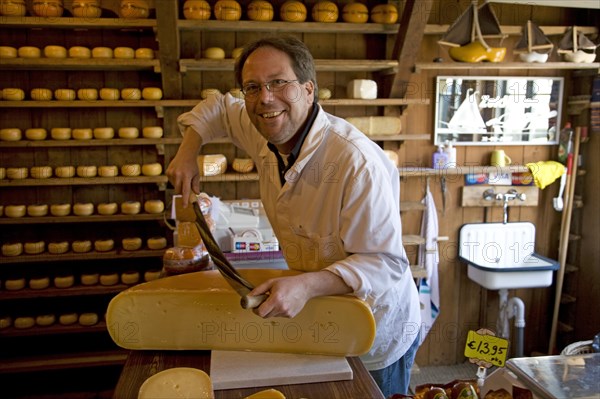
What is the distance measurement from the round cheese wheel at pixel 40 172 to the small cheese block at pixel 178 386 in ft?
8.13

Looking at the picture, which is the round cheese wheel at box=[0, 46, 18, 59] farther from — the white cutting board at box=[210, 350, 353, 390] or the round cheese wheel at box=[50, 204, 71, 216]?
the white cutting board at box=[210, 350, 353, 390]

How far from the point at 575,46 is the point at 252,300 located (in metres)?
3.17

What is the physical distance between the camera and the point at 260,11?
305 centimetres

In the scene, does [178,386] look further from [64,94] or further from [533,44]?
[533,44]

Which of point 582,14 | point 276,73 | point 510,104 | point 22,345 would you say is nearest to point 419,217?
point 510,104

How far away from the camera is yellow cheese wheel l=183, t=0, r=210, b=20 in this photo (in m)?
2.98

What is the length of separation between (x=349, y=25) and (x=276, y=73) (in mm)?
1932

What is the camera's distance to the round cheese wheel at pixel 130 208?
3.21 metres

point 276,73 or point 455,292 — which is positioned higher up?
point 276,73

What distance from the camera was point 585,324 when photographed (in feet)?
12.2

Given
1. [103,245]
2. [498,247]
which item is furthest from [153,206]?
[498,247]

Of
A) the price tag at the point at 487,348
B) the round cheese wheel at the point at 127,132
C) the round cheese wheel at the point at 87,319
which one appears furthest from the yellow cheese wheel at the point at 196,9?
the price tag at the point at 487,348

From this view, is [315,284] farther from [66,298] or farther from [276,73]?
[66,298]

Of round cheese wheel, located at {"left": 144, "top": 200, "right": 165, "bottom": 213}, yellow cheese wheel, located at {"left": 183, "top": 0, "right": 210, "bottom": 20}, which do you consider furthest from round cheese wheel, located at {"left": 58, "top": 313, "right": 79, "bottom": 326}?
yellow cheese wheel, located at {"left": 183, "top": 0, "right": 210, "bottom": 20}
